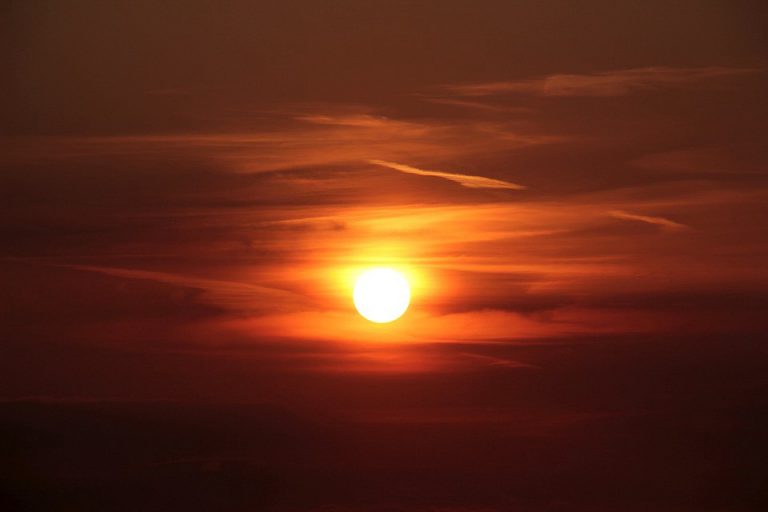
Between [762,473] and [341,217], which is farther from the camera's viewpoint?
[762,473]

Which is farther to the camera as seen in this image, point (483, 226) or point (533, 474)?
point (533, 474)

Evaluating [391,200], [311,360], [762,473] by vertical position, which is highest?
[391,200]

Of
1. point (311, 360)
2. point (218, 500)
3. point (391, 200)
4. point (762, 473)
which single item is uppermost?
point (391, 200)

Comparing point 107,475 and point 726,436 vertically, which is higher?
point 107,475

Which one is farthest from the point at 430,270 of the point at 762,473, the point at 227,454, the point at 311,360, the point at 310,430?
the point at 762,473

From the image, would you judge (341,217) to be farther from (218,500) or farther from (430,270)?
(218,500)

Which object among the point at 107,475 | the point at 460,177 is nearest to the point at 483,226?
the point at 460,177

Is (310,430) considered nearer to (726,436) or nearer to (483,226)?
(483,226)

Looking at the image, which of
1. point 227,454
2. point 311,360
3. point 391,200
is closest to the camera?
point 391,200

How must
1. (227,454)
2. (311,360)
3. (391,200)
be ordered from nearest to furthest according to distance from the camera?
(391,200)
(311,360)
(227,454)
